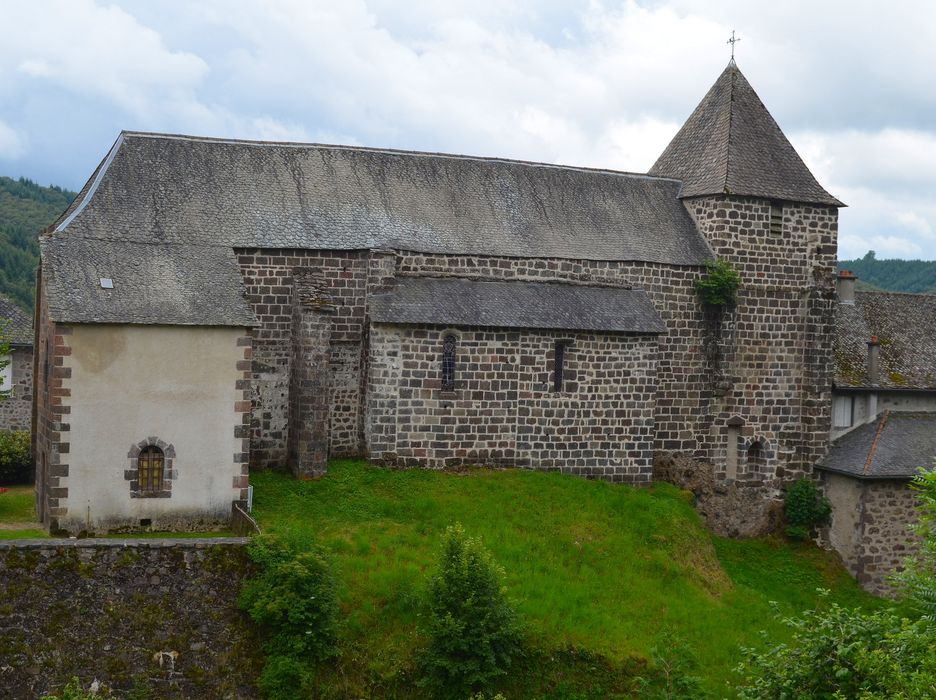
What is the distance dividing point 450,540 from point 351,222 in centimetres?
1200

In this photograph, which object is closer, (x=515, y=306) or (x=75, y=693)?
(x=75, y=693)

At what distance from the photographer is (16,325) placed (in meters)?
46.8

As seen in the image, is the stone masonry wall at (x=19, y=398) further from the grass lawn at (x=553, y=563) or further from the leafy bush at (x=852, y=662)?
the leafy bush at (x=852, y=662)

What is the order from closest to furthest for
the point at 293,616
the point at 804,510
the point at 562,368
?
the point at 293,616, the point at 562,368, the point at 804,510

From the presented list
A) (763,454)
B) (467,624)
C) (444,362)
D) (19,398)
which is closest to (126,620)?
(467,624)

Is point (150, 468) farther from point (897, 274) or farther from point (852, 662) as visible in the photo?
point (897, 274)

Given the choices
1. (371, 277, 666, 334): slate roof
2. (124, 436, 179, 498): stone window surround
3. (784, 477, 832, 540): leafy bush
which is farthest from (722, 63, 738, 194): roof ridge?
(124, 436, 179, 498): stone window surround

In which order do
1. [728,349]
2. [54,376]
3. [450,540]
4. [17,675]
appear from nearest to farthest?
1. [17,675]
2. [450,540]
3. [54,376]
4. [728,349]

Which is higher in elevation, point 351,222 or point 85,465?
point 351,222

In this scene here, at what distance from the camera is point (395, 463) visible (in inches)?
1156

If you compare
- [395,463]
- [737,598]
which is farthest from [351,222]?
[737,598]

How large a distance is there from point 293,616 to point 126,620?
3.09 meters

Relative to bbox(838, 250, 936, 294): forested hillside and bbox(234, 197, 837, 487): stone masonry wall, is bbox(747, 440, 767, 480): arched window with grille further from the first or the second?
bbox(838, 250, 936, 294): forested hillside

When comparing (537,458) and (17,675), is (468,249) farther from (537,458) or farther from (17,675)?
(17,675)
